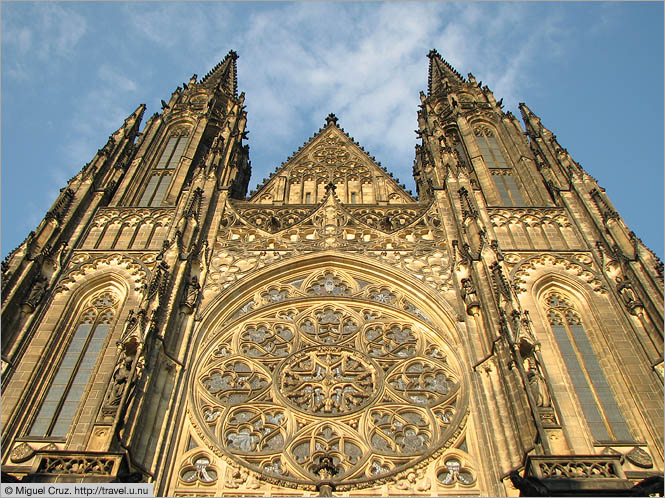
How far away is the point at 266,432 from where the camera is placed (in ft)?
44.7

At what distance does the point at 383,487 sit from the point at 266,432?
2.52m

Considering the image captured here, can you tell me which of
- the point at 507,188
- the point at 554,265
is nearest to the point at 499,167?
the point at 507,188

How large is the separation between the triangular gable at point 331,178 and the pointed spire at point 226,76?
24.4 ft

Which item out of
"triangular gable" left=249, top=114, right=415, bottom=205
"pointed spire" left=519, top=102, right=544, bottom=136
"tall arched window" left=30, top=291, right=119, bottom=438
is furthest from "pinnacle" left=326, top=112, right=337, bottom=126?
"tall arched window" left=30, top=291, right=119, bottom=438

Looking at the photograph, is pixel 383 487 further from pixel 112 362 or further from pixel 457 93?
pixel 457 93

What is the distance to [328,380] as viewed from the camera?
48.2 ft

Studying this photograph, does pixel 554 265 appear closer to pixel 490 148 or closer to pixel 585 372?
pixel 585 372

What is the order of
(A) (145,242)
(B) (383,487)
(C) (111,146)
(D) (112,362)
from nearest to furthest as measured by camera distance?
1. (B) (383,487)
2. (D) (112,362)
3. (A) (145,242)
4. (C) (111,146)

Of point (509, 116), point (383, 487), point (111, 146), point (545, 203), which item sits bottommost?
point (383, 487)

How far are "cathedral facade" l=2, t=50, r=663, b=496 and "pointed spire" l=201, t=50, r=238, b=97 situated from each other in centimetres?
1014

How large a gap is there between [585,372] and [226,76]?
23512 mm

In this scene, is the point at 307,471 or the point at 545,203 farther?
the point at 545,203

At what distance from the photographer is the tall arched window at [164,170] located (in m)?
21.9

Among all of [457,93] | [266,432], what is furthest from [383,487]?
[457,93]
